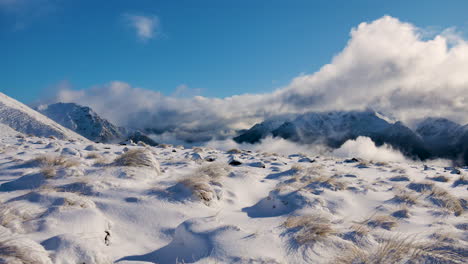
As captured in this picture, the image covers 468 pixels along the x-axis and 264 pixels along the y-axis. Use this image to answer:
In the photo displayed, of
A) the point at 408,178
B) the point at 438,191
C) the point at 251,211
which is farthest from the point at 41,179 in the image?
the point at 408,178

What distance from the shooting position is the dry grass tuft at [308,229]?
353 cm

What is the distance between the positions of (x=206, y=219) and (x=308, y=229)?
4.80 ft

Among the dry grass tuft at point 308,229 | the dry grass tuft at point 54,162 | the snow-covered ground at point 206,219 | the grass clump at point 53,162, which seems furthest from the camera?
the dry grass tuft at point 54,162

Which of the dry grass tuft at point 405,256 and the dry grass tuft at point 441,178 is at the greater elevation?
the dry grass tuft at point 405,256

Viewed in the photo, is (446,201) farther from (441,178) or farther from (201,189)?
(201,189)

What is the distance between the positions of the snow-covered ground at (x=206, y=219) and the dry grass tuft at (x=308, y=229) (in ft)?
0.05

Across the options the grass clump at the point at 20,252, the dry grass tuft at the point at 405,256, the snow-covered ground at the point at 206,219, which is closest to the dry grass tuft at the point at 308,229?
the snow-covered ground at the point at 206,219

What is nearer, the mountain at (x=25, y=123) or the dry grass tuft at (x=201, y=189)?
the dry grass tuft at (x=201, y=189)

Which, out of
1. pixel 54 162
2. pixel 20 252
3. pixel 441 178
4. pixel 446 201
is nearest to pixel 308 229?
pixel 20 252

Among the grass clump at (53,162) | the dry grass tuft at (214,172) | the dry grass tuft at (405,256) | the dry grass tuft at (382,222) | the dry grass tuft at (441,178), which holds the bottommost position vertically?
the dry grass tuft at (441,178)

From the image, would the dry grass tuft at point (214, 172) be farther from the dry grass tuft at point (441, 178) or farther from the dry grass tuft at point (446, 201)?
the dry grass tuft at point (441, 178)

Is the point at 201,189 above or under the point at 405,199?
above

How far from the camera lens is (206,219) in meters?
3.88

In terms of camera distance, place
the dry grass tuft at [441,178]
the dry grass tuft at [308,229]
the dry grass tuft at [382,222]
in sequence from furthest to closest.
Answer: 1. the dry grass tuft at [441,178]
2. the dry grass tuft at [382,222]
3. the dry grass tuft at [308,229]
